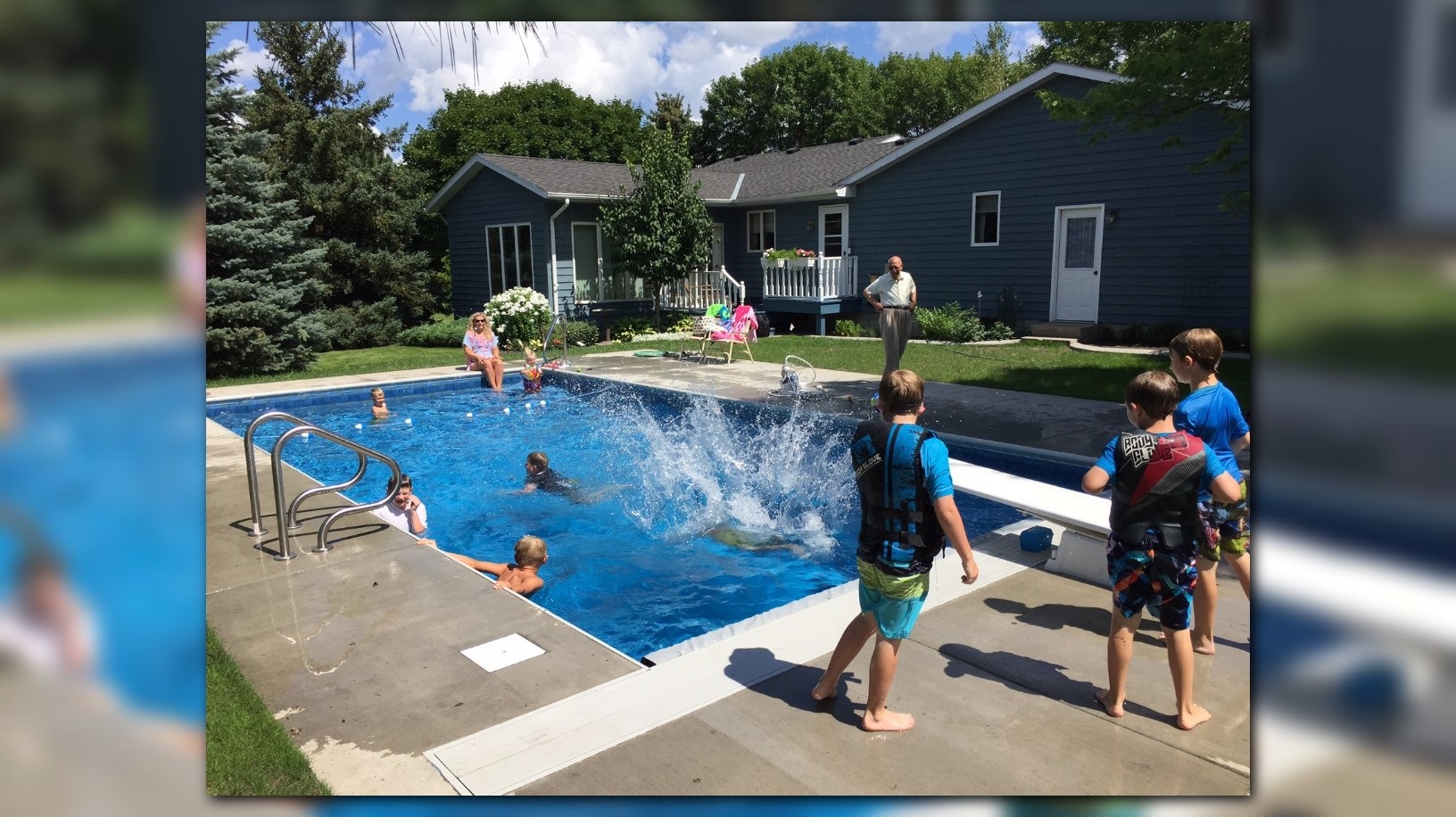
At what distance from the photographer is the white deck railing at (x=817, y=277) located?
19594 mm

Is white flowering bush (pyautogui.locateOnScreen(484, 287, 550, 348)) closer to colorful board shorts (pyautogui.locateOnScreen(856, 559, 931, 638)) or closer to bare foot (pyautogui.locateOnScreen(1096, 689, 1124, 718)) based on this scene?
colorful board shorts (pyautogui.locateOnScreen(856, 559, 931, 638))

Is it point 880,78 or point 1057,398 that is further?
point 880,78

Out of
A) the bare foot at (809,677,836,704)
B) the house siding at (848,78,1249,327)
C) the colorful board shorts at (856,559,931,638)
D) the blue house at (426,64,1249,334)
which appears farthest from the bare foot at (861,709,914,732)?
the blue house at (426,64,1249,334)

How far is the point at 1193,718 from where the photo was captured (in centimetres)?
340

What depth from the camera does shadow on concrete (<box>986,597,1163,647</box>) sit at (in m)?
4.34

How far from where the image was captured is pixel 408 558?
215 inches

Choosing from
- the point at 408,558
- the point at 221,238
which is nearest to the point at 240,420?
the point at 221,238

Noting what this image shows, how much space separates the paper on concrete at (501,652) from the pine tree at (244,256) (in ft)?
40.9

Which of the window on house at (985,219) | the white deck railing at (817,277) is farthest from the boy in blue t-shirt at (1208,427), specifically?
the white deck railing at (817,277)

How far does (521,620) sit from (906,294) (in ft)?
24.9

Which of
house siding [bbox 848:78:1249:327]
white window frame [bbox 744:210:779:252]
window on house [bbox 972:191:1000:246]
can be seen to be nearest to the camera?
house siding [bbox 848:78:1249:327]

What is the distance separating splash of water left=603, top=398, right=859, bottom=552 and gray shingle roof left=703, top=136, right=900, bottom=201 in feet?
36.7
